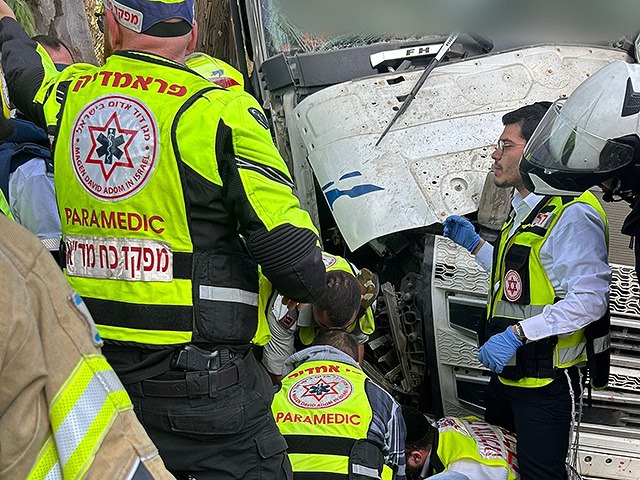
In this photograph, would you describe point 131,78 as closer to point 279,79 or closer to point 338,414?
point 338,414

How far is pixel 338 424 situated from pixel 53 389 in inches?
72.3

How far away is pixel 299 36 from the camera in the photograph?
555 cm

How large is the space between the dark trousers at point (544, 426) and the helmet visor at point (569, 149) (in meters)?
0.85

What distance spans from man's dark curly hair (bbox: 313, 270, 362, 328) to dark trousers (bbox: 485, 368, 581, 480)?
2.41 feet

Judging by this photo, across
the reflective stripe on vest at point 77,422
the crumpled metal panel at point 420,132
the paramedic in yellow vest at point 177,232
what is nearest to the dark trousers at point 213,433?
the paramedic in yellow vest at point 177,232

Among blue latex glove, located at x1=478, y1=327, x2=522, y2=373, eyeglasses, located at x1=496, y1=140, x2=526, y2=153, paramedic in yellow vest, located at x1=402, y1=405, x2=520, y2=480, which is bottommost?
paramedic in yellow vest, located at x1=402, y1=405, x2=520, y2=480

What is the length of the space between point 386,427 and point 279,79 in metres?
2.92

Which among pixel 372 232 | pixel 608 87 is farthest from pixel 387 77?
pixel 608 87

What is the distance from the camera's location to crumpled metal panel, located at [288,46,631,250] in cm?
455

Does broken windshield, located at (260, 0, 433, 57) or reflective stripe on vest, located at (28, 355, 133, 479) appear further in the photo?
broken windshield, located at (260, 0, 433, 57)

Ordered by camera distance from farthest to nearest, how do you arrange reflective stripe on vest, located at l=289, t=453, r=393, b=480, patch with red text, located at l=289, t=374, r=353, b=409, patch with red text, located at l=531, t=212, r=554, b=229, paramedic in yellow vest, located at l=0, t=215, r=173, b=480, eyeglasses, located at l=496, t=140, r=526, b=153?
eyeglasses, located at l=496, t=140, r=526, b=153
patch with red text, located at l=531, t=212, r=554, b=229
patch with red text, located at l=289, t=374, r=353, b=409
reflective stripe on vest, located at l=289, t=453, r=393, b=480
paramedic in yellow vest, located at l=0, t=215, r=173, b=480

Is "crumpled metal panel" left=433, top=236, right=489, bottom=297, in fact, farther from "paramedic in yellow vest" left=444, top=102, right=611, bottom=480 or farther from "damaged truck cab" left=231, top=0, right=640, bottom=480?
"paramedic in yellow vest" left=444, top=102, right=611, bottom=480

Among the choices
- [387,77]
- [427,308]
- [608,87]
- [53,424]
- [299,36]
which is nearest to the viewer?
[53,424]

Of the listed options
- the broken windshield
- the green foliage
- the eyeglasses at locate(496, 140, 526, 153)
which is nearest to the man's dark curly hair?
the eyeglasses at locate(496, 140, 526, 153)
